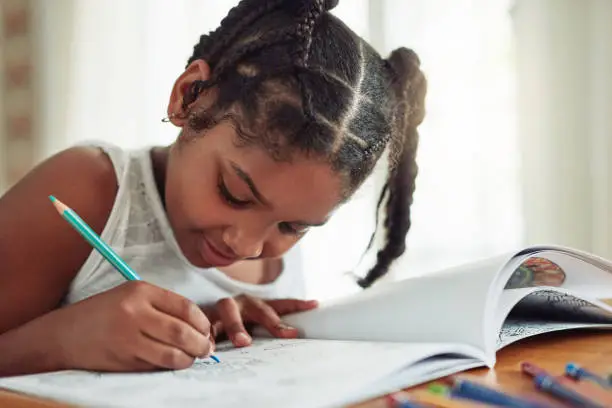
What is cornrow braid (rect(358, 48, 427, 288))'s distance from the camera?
75cm

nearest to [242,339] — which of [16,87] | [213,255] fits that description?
[213,255]

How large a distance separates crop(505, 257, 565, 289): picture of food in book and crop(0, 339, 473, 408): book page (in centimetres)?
14

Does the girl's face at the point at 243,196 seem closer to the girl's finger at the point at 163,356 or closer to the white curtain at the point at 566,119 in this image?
the girl's finger at the point at 163,356

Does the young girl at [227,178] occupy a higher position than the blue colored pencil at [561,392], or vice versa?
the young girl at [227,178]

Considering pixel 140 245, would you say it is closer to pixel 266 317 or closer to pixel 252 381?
pixel 266 317

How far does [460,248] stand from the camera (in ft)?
4.20

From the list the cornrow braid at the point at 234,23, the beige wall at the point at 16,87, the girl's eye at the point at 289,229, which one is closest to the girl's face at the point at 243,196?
the girl's eye at the point at 289,229

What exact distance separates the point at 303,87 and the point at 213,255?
0.21m

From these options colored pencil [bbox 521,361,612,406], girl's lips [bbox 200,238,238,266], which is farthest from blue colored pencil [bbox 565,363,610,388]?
girl's lips [bbox 200,238,238,266]

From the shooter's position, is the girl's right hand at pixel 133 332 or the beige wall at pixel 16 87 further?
the beige wall at pixel 16 87

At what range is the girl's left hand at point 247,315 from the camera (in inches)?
23.8

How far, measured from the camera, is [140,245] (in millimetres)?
783

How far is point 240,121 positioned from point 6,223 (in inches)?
9.6

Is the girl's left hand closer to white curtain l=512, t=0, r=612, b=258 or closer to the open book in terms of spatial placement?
the open book
